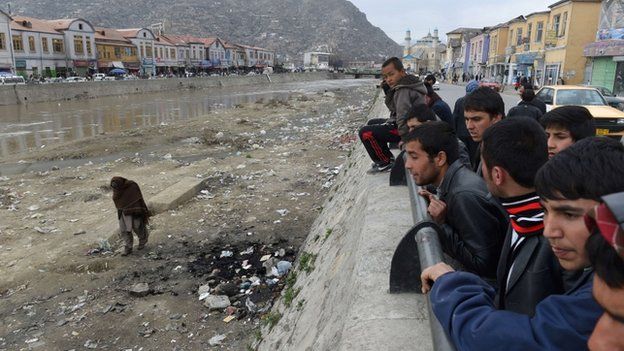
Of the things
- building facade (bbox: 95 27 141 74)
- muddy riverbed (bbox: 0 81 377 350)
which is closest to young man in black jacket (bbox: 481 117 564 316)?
muddy riverbed (bbox: 0 81 377 350)

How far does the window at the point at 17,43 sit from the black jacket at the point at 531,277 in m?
59.5

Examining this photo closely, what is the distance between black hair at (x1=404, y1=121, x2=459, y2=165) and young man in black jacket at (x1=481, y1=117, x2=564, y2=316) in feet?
1.73

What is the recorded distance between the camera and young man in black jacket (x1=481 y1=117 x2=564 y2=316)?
1618 mm

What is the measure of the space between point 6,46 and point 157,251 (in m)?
52.4

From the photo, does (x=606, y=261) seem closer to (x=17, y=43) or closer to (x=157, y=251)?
(x=157, y=251)

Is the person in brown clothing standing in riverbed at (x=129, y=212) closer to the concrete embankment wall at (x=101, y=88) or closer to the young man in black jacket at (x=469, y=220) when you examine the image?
the young man in black jacket at (x=469, y=220)

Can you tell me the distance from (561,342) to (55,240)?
8.52m

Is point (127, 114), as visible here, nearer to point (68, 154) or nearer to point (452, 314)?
point (68, 154)

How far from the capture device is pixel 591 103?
10383 mm

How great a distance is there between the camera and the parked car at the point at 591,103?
9102mm

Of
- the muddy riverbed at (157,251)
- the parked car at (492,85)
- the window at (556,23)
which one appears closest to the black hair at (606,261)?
the parked car at (492,85)

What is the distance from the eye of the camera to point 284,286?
5.75m

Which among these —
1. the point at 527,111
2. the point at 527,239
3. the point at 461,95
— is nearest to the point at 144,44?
the point at 461,95

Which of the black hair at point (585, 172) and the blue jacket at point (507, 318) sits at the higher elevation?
the black hair at point (585, 172)
